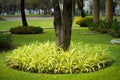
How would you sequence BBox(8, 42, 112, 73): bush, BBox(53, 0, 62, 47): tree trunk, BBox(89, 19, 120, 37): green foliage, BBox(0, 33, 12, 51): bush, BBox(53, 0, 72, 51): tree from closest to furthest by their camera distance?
BBox(8, 42, 112, 73): bush < BBox(53, 0, 72, 51): tree < BBox(53, 0, 62, 47): tree trunk < BBox(0, 33, 12, 51): bush < BBox(89, 19, 120, 37): green foliage

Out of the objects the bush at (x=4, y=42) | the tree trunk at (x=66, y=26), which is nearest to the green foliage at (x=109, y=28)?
the bush at (x=4, y=42)

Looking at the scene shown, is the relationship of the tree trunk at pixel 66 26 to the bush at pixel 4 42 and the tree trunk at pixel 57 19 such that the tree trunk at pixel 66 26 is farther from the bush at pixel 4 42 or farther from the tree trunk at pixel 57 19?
the bush at pixel 4 42

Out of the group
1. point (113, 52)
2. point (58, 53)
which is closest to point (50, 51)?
point (58, 53)

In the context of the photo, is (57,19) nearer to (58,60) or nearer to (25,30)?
(58,60)

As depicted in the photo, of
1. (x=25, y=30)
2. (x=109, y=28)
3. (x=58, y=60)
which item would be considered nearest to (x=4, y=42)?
(x=58, y=60)

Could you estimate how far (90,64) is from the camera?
30.3 ft

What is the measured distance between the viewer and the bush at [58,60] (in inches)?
354

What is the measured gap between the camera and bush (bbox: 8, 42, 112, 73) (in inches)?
354

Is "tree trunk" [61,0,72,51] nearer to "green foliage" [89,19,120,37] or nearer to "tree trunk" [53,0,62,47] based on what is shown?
"tree trunk" [53,0,62,47]

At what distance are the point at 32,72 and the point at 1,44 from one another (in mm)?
4646

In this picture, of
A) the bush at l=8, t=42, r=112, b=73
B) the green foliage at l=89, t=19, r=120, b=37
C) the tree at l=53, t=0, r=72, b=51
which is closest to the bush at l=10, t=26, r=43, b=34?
the green foliage at l=89, t=19, r=120, b=37

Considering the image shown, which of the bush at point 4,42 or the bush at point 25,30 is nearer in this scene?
the bush at point 4,42

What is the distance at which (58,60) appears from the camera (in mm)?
9164

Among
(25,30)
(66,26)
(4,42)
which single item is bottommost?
(25,30)
